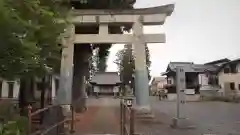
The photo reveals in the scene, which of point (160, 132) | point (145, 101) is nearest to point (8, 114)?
point (160, 132)

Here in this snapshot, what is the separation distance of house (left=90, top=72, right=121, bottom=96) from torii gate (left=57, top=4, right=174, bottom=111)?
1518 inches

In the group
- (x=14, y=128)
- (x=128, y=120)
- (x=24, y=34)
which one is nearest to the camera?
(x=24, y=34)

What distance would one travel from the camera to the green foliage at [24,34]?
18.3 ft

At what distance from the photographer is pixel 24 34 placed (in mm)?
6402

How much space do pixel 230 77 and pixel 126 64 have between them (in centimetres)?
2175

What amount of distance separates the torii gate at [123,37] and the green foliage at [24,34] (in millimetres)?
5701

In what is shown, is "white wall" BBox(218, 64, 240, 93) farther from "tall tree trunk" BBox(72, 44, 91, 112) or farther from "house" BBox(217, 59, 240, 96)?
"tall tree trunk" BBox(72, 44, 91, 112)

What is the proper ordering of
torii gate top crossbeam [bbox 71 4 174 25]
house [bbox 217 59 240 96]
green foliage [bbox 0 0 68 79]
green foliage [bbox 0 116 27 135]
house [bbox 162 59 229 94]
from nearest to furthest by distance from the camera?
green foliage [bbox 0 0 68 79], green foliage [bbox 0 116 27 135], torii gate top crossbeam [bbox 71 4 174 25], house [bbox 217 59 240 96], house [bbox 162 59 229 94]

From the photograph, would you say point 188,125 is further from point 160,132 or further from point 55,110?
point 55,110

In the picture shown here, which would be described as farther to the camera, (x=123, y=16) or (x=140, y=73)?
(x=123, y=16)

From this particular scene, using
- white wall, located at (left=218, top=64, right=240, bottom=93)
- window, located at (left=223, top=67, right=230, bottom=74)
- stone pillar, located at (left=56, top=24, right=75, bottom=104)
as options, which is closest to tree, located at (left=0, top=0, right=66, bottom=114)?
stone pillar, located at (left=56, top=24, right=75, bottom=104)

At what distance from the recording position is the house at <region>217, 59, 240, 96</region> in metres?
34.1

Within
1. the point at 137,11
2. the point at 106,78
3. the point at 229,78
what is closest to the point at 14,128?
the point at 137,11

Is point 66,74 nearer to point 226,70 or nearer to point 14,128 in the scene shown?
point 14,128
